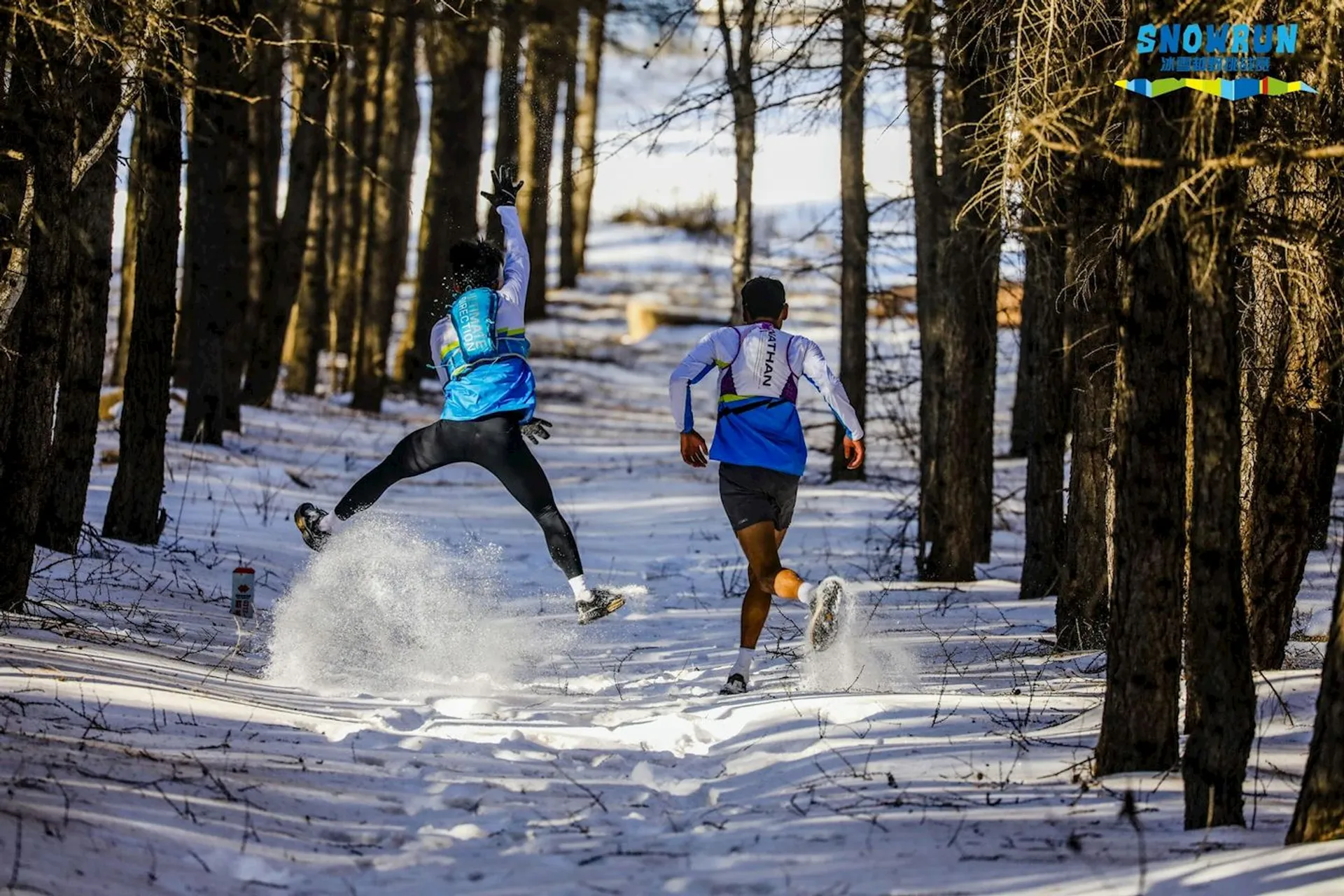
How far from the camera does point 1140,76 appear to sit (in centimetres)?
484

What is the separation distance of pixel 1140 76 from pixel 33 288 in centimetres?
531

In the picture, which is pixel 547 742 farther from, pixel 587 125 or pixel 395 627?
pixel 587 125

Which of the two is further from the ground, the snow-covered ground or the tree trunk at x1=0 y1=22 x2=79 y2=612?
the tree trunk at x1=0 y1=22 x2=79 y2=612

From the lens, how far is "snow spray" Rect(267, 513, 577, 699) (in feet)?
24.2

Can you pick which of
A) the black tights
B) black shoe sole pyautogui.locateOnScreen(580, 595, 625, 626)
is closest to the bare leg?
black shoe sole pyautogui.locateOnScreen(580, 595, 625, 626)

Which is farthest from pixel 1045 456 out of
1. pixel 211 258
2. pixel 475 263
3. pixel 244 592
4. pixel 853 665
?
pixel 211 258

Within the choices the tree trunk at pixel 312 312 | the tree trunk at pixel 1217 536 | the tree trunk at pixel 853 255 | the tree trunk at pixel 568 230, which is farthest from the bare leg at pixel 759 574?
the tree trunk at pixel 568 230

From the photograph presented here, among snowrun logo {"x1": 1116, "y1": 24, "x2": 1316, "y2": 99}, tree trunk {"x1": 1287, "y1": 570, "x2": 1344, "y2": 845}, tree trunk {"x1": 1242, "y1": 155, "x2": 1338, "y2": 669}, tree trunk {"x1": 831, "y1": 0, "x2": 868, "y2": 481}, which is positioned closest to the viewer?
tree trunk {"x1": 1287, "y1": 570, "x2": 1344, "y2": 845}

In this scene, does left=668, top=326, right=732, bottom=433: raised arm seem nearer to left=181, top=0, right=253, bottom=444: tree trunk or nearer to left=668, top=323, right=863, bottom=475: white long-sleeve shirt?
left=668, top=323, right=863, bottom=475: white long-sleeve shirt

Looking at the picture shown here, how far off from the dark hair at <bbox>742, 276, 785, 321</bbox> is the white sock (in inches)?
64.9

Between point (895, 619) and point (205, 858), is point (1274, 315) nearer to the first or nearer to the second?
point (895, 619)

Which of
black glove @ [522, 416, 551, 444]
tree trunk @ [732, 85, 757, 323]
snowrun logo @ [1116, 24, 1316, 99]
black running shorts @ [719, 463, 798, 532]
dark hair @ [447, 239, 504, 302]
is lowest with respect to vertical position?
black running shorts @ [719, 463, 798, 532]

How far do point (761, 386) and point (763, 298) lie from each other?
1.45ft

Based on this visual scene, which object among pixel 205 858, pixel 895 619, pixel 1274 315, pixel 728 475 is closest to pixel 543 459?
pixel 895 619
